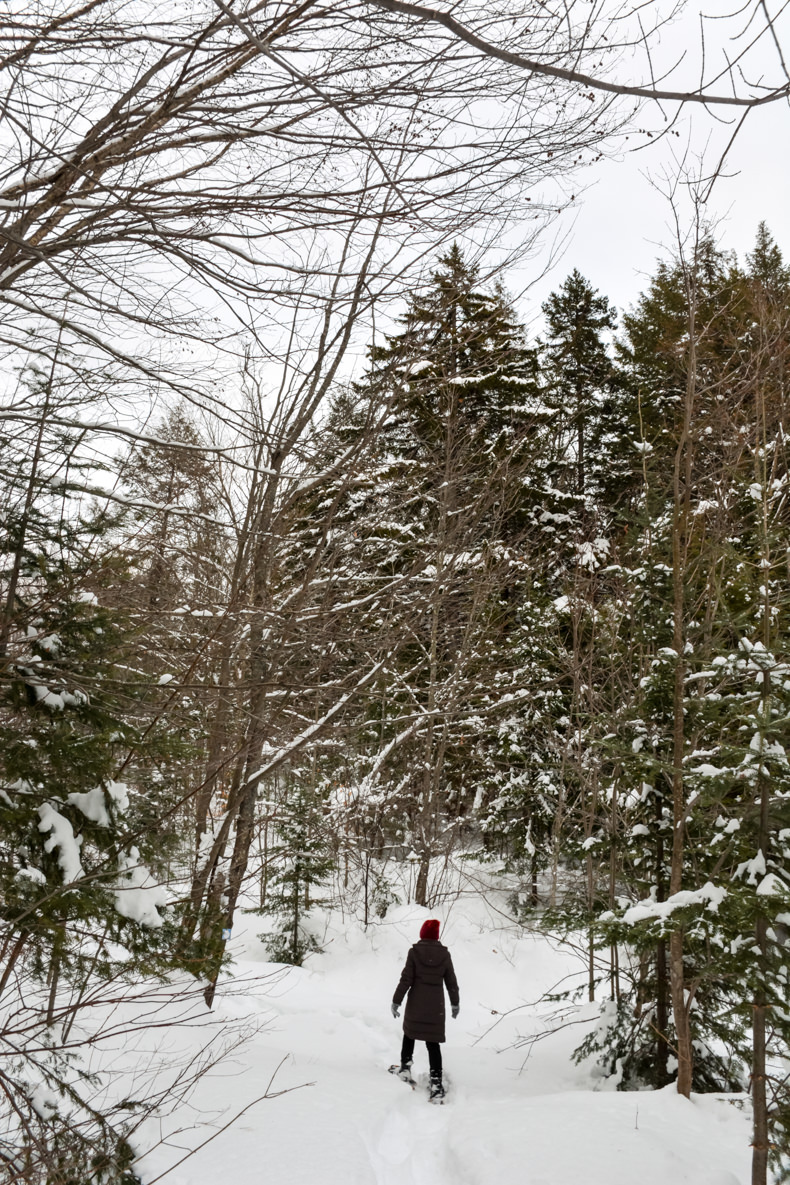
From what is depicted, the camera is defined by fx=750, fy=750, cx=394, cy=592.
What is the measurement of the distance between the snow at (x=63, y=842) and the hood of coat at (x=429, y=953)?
4419 millimetres

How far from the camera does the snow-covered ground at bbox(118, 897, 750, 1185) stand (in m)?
4.68

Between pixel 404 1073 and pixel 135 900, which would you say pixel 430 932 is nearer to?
pixel 404 1073

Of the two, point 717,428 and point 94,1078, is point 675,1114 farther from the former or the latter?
point 717,428

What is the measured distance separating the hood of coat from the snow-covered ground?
94 cm

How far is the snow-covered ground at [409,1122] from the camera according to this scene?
4684 millimetres

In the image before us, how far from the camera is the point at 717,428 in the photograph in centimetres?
598

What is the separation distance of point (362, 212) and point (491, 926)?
14.5 metres

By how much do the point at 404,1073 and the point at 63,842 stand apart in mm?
4961

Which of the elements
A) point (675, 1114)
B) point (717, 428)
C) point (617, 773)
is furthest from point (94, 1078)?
point (717, 428)

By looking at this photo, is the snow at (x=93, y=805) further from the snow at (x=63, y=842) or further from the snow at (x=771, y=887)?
the snow at (x=771, y=887)

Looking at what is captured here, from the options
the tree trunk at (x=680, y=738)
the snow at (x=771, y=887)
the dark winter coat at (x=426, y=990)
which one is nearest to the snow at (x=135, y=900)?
the snow at (x=771, y=887)

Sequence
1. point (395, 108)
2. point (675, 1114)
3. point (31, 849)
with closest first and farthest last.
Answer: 1. point (395, 108)
2. point (31, 849)
3. point (675, 1114)

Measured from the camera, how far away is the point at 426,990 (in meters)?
7.08

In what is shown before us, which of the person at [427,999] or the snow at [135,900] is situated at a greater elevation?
the snow at [135,900]
